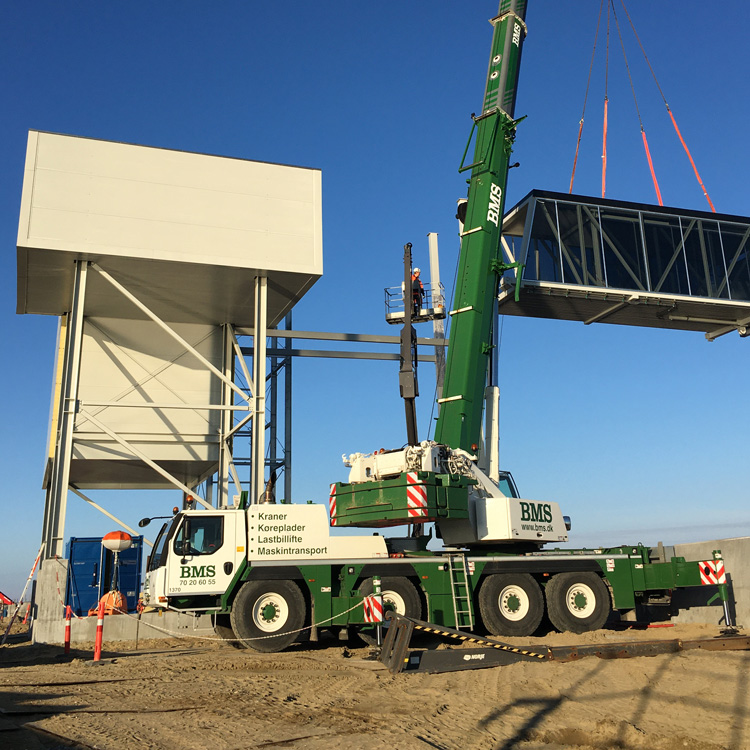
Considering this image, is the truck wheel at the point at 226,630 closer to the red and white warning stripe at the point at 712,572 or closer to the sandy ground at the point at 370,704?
the sandy ground at the point at 370,704

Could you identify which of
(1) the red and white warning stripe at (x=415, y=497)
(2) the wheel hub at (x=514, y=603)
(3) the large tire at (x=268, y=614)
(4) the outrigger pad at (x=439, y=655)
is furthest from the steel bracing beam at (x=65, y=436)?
(2) the wheel hub at (x=514, y=603)

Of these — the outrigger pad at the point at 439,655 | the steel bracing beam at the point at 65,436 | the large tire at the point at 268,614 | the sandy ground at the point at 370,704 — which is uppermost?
the steel bracing beam at the point at 65,436

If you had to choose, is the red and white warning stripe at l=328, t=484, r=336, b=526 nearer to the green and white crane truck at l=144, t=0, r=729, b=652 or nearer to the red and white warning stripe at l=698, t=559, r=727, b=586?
the green and white crane truck at l=144, t=0, r=729, b=652

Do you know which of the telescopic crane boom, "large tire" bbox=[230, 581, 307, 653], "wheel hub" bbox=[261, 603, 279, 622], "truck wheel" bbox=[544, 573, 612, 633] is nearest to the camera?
"large tire" bbox=[230, 581, 307, 653]

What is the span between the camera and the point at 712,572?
Answer: 1573 cm

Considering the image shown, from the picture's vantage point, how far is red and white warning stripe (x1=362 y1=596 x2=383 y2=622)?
12.9 meters

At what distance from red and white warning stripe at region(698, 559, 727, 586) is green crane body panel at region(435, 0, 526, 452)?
16.8 feet

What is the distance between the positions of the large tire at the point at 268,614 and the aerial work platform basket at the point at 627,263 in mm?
12675

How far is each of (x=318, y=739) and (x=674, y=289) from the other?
72.6 ft

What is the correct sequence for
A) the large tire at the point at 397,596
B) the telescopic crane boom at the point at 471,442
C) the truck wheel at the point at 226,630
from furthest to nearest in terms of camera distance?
the telescopic crane boom at the point at 471,442 → the large tire at the point at 397,596 → the truck wheel at the point at 226,630

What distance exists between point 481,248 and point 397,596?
7.84 m

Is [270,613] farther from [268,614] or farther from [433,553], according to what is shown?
[433,553]

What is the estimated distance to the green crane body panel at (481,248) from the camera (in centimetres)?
1644

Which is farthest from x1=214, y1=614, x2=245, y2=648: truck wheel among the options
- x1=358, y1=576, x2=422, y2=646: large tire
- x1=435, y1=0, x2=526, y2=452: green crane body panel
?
x1=435, y1=0, x2=526, y2=452: green crane body panel
